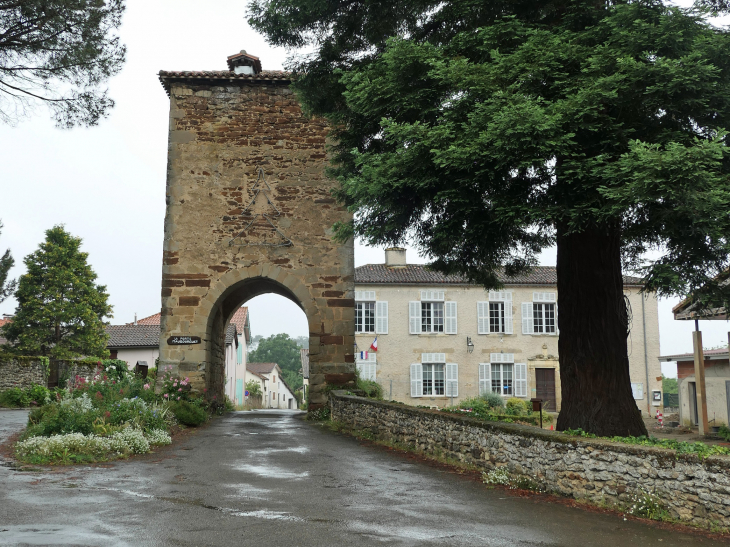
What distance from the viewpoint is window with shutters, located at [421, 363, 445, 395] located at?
91.2 ft

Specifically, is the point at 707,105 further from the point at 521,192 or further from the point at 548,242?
the point at 548,242

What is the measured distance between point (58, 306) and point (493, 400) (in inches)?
801

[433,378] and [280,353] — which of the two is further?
[280,353]

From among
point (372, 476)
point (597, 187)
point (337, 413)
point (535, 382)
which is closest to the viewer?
point (597, 187)

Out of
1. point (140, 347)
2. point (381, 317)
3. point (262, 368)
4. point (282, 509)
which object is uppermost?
point (381, 317)

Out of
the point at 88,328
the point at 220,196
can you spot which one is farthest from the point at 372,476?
the point at 88,328

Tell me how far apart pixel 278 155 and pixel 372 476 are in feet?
32.5

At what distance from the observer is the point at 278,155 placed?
15711 mm

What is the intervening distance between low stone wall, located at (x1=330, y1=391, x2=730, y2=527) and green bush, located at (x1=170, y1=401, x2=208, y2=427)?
17.4 feet

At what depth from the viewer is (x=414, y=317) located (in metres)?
28.3

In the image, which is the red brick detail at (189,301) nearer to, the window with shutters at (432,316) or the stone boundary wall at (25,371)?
the stone boundary wall at (25,371)

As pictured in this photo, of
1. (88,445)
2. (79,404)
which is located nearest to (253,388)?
(79,404)

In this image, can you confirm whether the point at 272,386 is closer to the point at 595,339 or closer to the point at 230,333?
the point at 230,333

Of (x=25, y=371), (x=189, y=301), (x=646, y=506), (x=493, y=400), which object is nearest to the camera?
(x=646, y=506)
